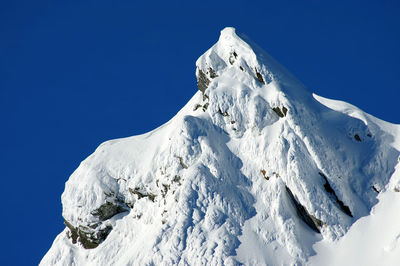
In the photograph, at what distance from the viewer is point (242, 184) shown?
72.9 metres

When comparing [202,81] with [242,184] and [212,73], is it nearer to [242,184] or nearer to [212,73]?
[212,73]

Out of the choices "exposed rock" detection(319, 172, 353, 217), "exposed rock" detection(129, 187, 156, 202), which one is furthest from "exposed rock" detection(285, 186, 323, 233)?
"exposed rock" detection(129, 187, 156, 202)

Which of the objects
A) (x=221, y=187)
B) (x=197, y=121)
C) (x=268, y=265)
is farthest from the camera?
(x=197, y=121)

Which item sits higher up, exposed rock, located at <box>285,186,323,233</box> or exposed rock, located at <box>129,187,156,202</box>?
exposed rock, located at <box>129,187,156,202</box>

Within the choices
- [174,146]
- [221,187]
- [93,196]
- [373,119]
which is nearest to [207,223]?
[221,187]

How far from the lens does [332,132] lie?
74.8m

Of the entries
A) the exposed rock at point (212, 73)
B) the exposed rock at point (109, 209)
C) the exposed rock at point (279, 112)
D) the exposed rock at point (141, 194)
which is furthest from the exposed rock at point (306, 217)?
the exposed rock at point (109, 209)

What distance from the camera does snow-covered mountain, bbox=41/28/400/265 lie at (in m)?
68.4

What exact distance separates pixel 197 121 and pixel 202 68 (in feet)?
25.6

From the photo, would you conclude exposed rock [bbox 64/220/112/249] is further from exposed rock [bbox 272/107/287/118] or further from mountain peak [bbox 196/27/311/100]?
exposed rock [bbox 272/107/287/118]

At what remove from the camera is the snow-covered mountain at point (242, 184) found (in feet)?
→ 224

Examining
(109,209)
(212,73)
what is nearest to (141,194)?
(109,209)

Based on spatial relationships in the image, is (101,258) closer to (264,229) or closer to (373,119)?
(264,229)

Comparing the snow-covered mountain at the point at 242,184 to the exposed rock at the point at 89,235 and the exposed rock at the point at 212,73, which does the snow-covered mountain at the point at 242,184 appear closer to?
the exposed rock at the point at 89,235
